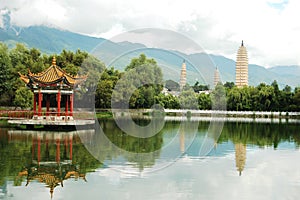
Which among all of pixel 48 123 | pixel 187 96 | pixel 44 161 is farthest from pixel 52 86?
pixel 187 96

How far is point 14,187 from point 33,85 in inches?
706

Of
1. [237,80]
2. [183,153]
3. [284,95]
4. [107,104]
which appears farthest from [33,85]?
[237,80]

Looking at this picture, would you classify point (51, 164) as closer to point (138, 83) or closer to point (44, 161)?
point (44, 161)

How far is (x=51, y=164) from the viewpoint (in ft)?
43.5

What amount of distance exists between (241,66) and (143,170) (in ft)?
323

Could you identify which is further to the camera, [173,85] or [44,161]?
[173,85]

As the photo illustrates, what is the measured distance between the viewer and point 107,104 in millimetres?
44781

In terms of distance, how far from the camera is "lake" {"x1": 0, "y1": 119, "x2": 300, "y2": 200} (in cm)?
1002

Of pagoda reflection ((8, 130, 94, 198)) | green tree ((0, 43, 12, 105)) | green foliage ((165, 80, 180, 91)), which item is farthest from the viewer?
green tree ((0, 43, 12, 105))

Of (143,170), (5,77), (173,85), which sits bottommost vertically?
(143,170)

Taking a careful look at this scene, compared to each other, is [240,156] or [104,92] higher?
[104,92]

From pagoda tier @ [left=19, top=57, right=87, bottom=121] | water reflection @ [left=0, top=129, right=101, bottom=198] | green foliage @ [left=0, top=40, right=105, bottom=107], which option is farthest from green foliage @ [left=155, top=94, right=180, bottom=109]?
A: water reflection @ [left=0, top=129, right=101, bottom=198]

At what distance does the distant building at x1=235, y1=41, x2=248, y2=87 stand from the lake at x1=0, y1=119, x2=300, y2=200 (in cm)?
8978

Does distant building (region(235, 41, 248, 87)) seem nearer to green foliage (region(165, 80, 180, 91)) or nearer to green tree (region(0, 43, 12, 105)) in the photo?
green foliage (region(165, 80, 180, 91))
